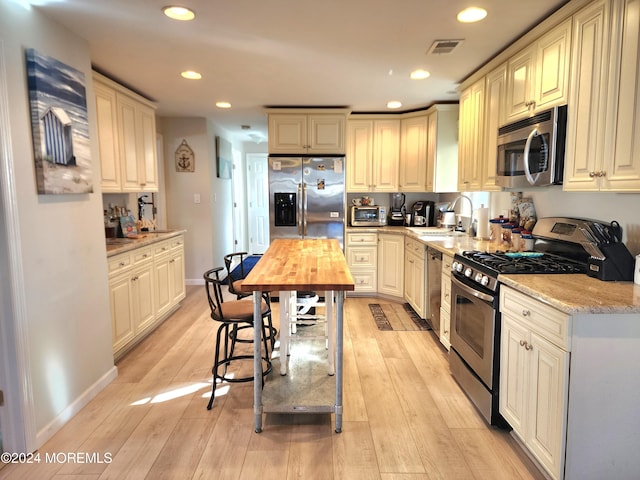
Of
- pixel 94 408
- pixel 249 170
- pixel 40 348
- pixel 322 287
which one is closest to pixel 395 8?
pixel 322 287

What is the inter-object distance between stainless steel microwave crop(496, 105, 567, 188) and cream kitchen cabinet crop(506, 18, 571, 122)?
79mm

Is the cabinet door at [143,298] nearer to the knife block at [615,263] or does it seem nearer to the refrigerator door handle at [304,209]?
the refrigerator door handle at [304,209]

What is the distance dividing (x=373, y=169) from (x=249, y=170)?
3.77 metres

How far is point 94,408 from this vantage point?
246 cm

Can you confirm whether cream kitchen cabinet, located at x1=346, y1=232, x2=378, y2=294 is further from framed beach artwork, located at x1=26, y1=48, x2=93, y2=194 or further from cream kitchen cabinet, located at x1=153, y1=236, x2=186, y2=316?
framed beach artwork, located at x1=26, y1=48, x2=93, y2=194

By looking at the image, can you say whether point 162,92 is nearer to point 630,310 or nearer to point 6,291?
point 6,291

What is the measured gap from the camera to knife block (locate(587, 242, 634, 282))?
191cm

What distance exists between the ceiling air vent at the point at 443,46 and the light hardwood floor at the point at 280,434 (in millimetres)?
2330

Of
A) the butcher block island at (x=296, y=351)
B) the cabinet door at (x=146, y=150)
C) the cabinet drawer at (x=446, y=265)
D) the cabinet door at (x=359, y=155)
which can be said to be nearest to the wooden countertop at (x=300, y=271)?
the butcher block island at (x=296, y=351)

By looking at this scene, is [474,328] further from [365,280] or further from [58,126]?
[58,126]

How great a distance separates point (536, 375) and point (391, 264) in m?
2.99

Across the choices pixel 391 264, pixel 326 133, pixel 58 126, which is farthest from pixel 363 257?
pixel 58 126

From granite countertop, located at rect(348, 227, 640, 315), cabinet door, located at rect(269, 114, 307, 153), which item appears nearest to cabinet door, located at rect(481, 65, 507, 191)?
granite countertop, located at rect(348, 227, 640, 315)

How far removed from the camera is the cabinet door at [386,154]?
16.2ft
